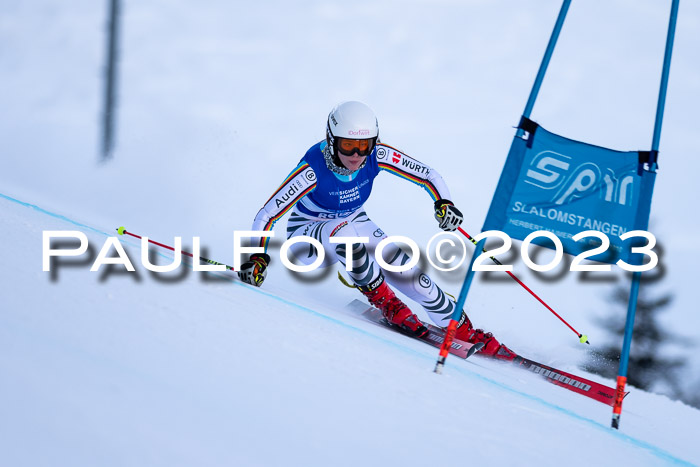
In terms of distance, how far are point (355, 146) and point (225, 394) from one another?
277cm

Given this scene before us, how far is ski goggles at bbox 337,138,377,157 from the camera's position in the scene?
4383mm

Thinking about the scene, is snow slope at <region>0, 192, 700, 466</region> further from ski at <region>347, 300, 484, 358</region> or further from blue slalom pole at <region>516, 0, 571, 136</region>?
blue slalom pole at <region>516, 0, 571, 136</region>

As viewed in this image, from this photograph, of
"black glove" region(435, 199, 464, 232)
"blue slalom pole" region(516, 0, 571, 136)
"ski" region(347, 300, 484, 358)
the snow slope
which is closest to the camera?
the snow slope

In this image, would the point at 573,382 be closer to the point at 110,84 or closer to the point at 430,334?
the point at 430,334

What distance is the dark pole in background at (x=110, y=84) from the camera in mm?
9828

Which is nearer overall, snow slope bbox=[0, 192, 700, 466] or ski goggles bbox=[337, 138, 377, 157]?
snow slope bbox=[0, 192, 700, 466]

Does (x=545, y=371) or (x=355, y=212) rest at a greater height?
(x=355, y=212)

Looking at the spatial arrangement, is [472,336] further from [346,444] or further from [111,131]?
[111,131]

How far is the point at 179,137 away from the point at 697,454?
960 cm

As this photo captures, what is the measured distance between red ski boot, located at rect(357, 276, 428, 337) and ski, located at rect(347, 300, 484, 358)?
0.16ft

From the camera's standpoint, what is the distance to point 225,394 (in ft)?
6.11

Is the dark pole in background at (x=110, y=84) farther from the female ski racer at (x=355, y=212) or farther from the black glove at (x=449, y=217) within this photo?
the black glove at (x=449, y=217)
